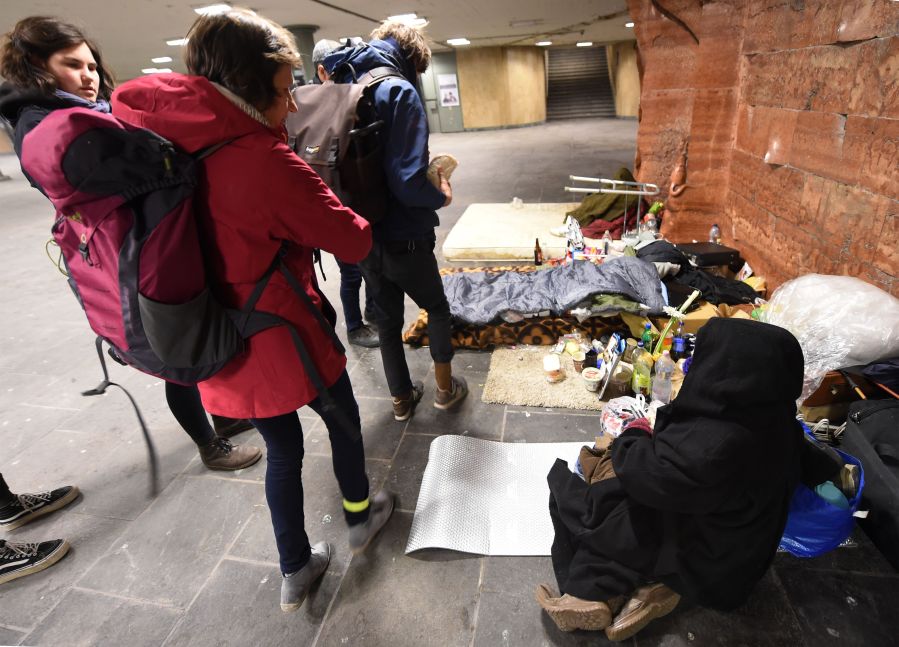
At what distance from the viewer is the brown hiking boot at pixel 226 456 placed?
2346mm

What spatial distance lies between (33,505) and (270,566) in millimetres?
1214

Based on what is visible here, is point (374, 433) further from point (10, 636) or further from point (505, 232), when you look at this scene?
point (505, 232)

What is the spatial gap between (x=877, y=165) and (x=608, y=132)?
1179 cm

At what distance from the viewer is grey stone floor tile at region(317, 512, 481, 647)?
5.25ft

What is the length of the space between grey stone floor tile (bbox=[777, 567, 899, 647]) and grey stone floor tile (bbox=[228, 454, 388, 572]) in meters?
1.64

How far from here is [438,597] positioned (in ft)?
5.61

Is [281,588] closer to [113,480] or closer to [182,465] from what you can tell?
[182,465]

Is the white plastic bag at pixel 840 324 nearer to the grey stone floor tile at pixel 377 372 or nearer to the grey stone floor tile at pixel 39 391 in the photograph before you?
the grey stone floor tile at pixel 377 372

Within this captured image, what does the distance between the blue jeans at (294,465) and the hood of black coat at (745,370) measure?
42.7 inches

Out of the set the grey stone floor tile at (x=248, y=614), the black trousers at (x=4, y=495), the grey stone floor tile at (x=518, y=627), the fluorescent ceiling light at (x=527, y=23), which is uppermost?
the fluorescent ceiling light at (x=527, y=23)

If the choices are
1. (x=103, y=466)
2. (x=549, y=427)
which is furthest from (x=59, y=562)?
(x=549, y=427)

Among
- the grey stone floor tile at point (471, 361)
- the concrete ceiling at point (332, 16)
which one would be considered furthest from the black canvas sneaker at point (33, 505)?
the concrete ceiling at point (332, 16)

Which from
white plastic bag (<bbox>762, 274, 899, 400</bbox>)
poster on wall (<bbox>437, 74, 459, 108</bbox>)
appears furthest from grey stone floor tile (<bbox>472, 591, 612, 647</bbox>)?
poster on wall (<bbox>437, 74, 459, 108</bbox>)

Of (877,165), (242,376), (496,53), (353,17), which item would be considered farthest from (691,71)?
(496,53)
